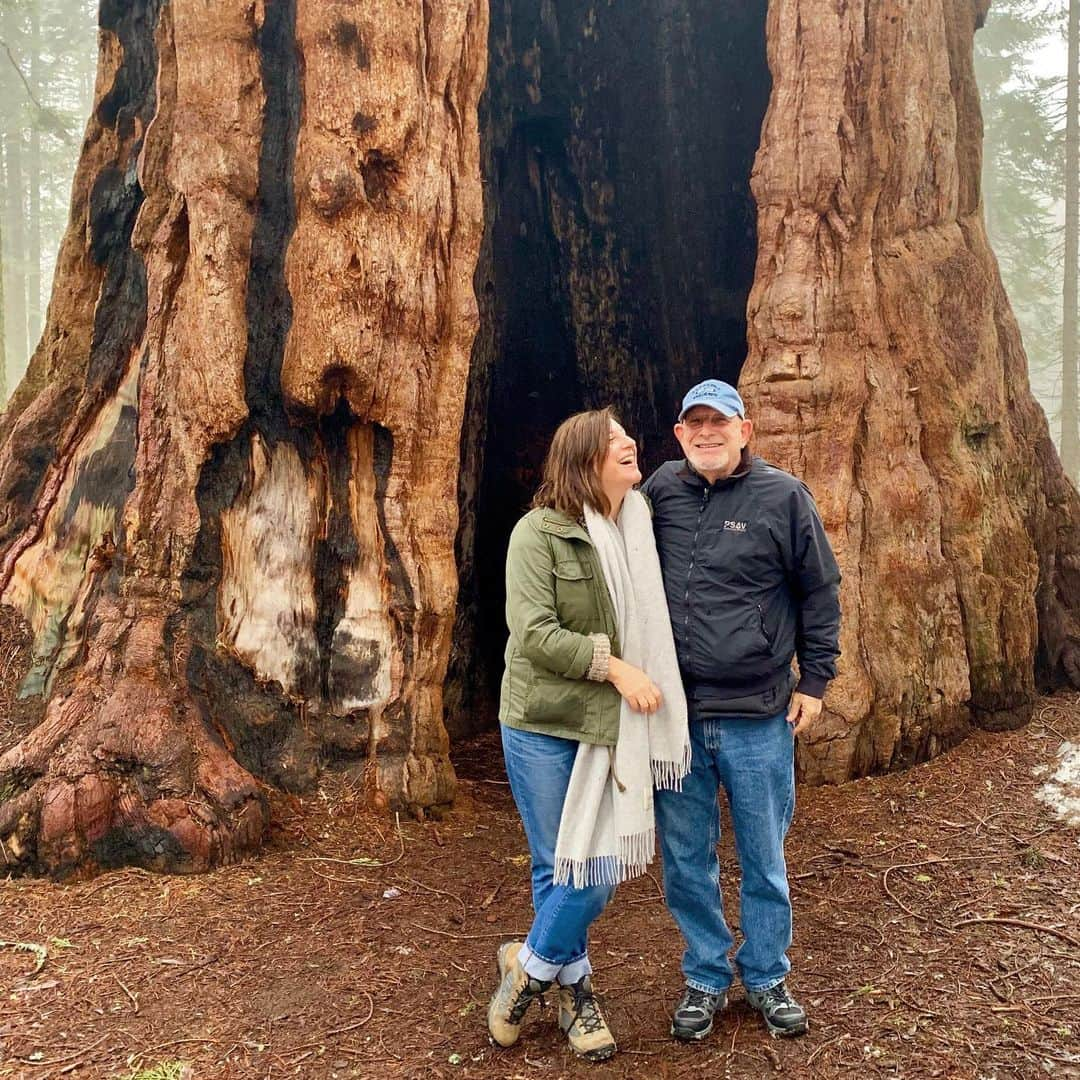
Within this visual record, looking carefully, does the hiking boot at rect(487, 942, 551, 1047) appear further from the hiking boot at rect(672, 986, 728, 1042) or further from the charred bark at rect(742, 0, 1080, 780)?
the charred bark at rect(742, 0, 1080, 780)

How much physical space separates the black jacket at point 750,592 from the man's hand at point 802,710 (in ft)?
0.08

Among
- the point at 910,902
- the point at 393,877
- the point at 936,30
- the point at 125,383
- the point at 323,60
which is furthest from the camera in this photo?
the point at 936,30

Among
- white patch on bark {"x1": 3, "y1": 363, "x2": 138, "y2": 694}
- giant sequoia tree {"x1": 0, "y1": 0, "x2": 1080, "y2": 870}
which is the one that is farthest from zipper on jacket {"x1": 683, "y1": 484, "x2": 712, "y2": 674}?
Answer: white patch on bark {"x1": 3, "y1": 363, "x2": 138, "y2": 694}

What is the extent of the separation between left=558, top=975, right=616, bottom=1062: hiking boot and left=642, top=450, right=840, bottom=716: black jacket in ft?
3.22

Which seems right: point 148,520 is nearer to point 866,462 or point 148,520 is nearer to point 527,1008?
point 527,1008

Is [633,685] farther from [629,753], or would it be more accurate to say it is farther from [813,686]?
[813,686]

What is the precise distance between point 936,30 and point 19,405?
6.34 metres

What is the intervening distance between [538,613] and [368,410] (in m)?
2.50

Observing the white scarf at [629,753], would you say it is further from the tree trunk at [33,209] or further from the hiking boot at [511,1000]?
the tree trunk at [33,209]

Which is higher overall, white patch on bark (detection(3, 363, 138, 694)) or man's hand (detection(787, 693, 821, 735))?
white patch on bark (detection(3, 363, 138, 694))

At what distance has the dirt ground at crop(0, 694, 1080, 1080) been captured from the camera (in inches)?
118

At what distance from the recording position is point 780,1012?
3.04 meters

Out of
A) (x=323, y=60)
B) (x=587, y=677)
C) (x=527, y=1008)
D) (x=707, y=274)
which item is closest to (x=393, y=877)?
(x=527, y=1008)

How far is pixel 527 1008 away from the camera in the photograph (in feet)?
10.1
